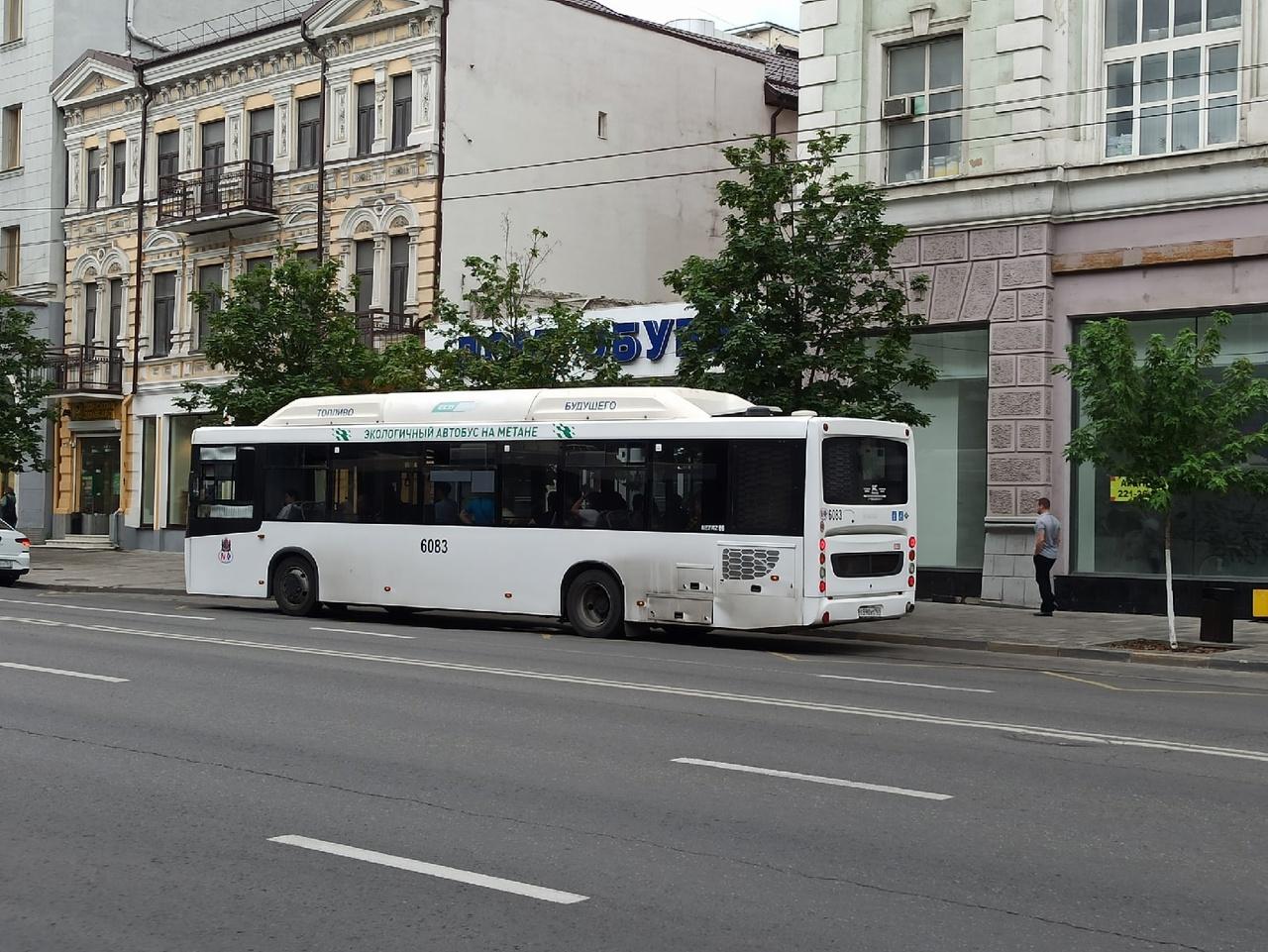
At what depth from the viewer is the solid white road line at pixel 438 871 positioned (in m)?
6.44

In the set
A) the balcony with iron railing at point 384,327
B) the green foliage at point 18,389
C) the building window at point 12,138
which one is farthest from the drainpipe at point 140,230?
the balcony with iron railing at point 384,327

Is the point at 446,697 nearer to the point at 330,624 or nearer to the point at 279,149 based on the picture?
the point at 330,624

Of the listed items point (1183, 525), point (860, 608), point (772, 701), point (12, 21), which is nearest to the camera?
point (772, 701)

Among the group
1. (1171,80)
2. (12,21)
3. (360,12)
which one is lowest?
→ (1171,80)

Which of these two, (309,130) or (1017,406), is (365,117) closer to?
(309,130)

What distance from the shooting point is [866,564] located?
63.5ft

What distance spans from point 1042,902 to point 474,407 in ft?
52.8

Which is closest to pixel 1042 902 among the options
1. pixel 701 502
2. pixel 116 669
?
pixel 116 669

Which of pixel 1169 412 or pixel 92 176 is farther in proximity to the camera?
pixel 92 176

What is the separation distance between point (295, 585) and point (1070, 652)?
10.9 m

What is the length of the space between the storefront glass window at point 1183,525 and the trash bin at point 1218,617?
8.54ft

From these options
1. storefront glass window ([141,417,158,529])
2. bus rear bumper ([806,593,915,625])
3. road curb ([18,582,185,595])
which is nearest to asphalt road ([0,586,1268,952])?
bus rear bumper ([806,593,915,625])

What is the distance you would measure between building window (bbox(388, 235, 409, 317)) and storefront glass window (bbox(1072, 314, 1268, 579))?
17.1 metres

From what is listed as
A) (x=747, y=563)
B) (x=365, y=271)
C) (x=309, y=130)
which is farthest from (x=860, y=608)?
(x=309, y=130)
